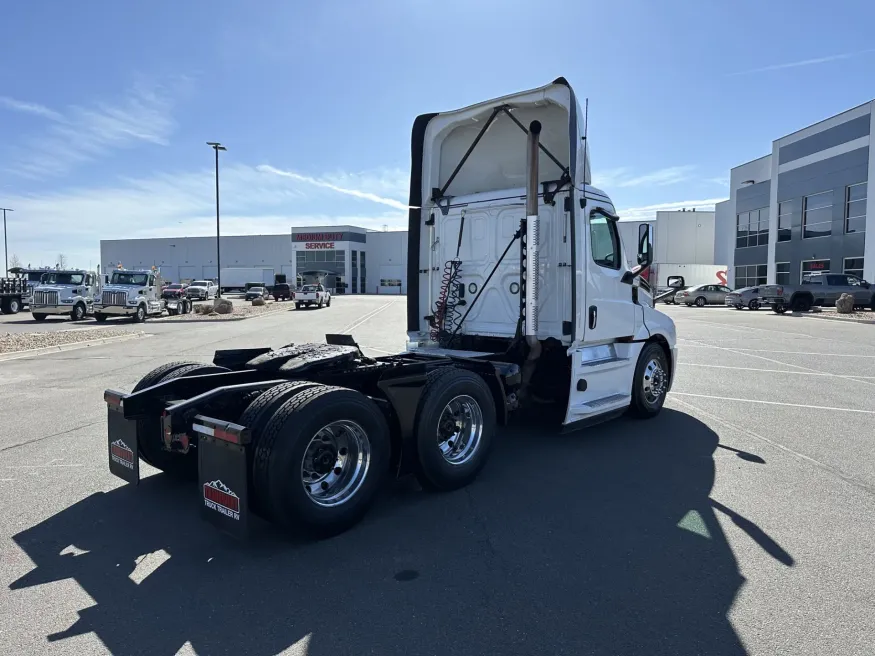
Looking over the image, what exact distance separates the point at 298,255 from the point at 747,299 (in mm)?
67926

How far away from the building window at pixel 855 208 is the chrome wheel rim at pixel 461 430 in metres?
39.6

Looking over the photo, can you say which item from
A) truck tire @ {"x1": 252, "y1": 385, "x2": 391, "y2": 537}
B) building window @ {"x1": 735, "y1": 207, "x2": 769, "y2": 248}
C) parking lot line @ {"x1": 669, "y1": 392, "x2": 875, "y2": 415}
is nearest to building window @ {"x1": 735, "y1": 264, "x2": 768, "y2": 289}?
building window @ {"x1": 735, "y1": 207, "x2": 769, "y2": 248}

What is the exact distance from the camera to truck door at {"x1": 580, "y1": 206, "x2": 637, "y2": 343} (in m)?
6.20

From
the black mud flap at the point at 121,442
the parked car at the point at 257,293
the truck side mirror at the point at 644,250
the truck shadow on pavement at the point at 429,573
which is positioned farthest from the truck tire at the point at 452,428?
the parked car at the point at 257,293

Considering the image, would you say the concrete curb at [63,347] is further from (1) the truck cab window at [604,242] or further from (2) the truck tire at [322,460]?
(1) the truck cab window at [604,242]

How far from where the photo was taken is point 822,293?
101ft

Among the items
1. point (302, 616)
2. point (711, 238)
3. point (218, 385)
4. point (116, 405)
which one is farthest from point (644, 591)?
point (711, 238)

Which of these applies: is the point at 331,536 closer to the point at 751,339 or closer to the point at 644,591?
the point at 644,591

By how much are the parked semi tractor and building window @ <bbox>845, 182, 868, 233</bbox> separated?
36254 millimetres

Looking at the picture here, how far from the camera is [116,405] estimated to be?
14.3 feet

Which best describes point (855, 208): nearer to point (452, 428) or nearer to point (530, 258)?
point (530, 258)

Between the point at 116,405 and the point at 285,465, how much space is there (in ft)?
5.68

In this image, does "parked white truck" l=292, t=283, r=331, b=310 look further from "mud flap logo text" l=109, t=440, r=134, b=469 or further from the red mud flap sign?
the red mud flap sign

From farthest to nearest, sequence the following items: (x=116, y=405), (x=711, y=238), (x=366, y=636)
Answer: (x=711, y=238) → (x=116, y=405) → (x=366, y=636)
